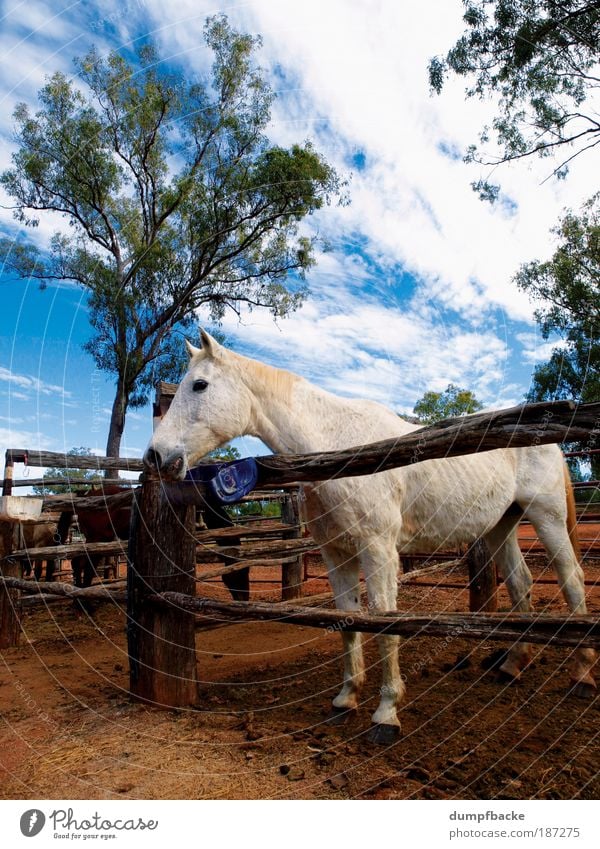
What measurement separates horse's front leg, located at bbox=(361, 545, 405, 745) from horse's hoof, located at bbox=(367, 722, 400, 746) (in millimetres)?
50

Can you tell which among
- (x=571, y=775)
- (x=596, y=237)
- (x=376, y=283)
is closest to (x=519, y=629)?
(x=571, y=775)

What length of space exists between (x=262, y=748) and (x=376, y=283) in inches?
99.3

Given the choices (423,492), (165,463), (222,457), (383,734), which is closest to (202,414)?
(165,463)

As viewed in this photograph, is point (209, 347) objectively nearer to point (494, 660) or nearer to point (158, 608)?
point (158, 608)

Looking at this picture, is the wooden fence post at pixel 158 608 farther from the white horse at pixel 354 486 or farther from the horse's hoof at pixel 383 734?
the horse's hoof at pixel 383 734

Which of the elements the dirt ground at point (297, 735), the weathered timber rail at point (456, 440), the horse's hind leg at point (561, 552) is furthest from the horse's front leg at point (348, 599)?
the horse's hind leg at point (561, 552)

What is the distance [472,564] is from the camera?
519cm

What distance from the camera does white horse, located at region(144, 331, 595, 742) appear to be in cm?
277

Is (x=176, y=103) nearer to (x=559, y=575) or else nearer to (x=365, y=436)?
(x=365, y=436)

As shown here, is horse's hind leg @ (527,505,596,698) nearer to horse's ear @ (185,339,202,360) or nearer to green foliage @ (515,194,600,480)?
green foliage @ (515,194,600,480)

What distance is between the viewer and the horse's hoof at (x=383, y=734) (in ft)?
8.16

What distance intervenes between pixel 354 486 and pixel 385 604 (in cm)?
65

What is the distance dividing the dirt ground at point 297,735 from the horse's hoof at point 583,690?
5 centimetres

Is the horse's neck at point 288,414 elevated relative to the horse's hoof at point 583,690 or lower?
elevated
